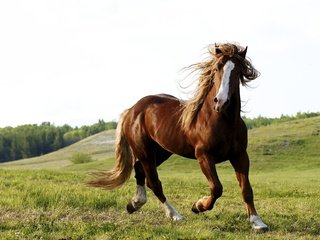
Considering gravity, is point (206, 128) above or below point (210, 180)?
above

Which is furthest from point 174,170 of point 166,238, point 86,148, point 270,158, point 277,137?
point 86,148

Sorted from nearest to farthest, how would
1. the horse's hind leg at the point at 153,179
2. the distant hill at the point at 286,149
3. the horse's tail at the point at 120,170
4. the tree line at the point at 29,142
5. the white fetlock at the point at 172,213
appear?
1. the white fetlock at the point at 172,213
2. the horse's hind leg at the point at 153,179
3. the horse's tail at the point at 120,170
4. the distant hill at the point at 286,149
5. the tree line at the point at 29,142

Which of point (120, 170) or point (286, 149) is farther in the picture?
point (286, 149)

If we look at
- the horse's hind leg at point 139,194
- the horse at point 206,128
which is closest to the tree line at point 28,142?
the horse's hind leg at point 139,194

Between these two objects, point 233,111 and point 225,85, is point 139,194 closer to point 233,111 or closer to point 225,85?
point 233,111

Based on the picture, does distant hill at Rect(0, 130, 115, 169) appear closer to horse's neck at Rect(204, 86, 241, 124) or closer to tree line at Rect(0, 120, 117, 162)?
tree line at Rect(0, 120, 117, 162)

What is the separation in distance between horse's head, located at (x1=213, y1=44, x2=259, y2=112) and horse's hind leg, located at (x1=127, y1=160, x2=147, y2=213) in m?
2.94

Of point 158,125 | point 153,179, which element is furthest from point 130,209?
point 158,125

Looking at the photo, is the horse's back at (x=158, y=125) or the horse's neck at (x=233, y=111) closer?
the horse's neck at (x=233, y=111)

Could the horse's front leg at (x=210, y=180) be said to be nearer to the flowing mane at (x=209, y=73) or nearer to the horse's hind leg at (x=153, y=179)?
the flowing mane at (x=209, y=73)

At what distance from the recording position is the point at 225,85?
7.77 metres

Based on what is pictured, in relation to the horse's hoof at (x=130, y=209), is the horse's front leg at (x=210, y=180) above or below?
above

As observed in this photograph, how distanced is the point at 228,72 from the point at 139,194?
11.3 ft

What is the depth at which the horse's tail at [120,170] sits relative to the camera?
10.6 meters
